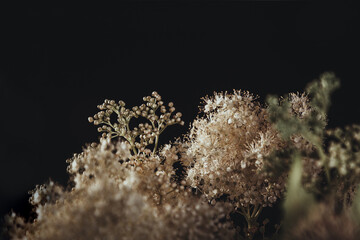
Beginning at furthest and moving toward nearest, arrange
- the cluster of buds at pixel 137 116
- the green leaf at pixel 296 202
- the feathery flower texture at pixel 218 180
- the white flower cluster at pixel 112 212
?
the cluster of buds at pixel 137 116 < the green leaf at pixel 296 202 < the feathery flower texture at pixel 218 180 < the white flower cluster at pixel 112 212

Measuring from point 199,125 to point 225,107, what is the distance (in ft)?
0.93

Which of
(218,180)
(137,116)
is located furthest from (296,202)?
(137,116)

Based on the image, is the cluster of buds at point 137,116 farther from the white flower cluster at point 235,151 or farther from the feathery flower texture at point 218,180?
the white flower cluster at point 235,151

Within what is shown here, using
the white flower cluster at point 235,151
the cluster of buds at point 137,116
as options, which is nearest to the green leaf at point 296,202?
the white flower cluster at point 235,151

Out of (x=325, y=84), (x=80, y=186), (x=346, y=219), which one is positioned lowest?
(x=346, y=219)

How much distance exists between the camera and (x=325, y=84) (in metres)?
3.45

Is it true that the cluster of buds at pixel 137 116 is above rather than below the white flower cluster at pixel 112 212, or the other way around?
above

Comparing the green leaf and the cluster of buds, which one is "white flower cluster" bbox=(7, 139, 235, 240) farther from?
the cluster of buds

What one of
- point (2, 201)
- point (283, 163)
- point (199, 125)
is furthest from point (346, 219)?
point (2, 201)

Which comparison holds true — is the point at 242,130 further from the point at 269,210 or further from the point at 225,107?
the point at 269,210

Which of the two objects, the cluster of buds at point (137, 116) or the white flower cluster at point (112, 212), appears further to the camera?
the cluster of buds at point (137, 116)

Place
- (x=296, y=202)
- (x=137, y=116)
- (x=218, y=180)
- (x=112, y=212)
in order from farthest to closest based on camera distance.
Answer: (x=137, y=116)
(x=218, y=180)
(x=296, y=202)
(x=112, y=212)

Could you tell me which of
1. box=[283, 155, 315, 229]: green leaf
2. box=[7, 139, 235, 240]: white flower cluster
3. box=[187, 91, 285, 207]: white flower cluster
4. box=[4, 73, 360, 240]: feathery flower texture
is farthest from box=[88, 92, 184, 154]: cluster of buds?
box=[283, 155, 315, 229]: green leaf

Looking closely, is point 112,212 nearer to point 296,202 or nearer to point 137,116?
point 296,202
